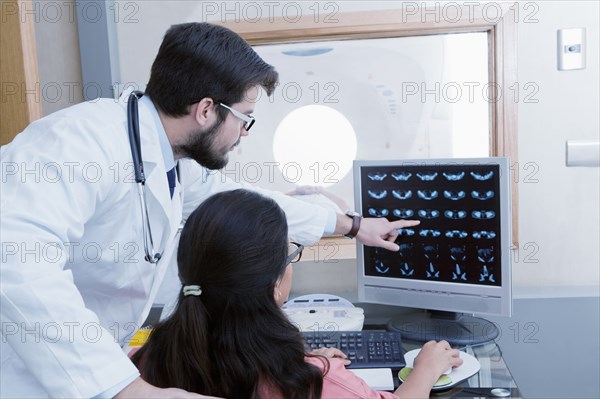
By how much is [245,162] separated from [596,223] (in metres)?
1.15

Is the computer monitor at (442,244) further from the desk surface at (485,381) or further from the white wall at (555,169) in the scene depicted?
the white wall at (555,169)

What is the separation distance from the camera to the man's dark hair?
3.88 ft

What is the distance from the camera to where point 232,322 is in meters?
0.95

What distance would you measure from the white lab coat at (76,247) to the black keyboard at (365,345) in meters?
0.42

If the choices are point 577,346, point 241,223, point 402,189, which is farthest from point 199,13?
point 577,346

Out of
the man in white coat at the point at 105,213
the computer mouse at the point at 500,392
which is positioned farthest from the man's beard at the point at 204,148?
the computer mouse at the point at 500,392

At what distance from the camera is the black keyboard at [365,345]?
1268 millimetres

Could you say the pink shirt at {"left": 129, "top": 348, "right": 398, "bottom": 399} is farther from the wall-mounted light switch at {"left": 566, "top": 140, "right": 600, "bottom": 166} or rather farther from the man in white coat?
the wall-mounted light switch at {"left": 566, "top": 140, "right": 600, "bottom": 166}

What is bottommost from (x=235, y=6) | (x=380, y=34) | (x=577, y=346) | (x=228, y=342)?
(x=577, y=346)

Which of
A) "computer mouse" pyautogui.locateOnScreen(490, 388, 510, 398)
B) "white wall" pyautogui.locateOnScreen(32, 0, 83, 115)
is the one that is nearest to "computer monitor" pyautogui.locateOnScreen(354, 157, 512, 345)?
"computer mouse" pyautogui.locateOnScreen(490, 388, 510, 398)

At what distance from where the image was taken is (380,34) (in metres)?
1.79

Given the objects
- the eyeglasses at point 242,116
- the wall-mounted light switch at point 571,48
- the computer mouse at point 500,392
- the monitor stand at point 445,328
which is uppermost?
the wall-mounted light switch at point 571,48

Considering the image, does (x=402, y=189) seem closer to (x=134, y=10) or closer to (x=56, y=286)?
(x=56, y=286)

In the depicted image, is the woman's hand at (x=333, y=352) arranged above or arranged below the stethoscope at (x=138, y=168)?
below
